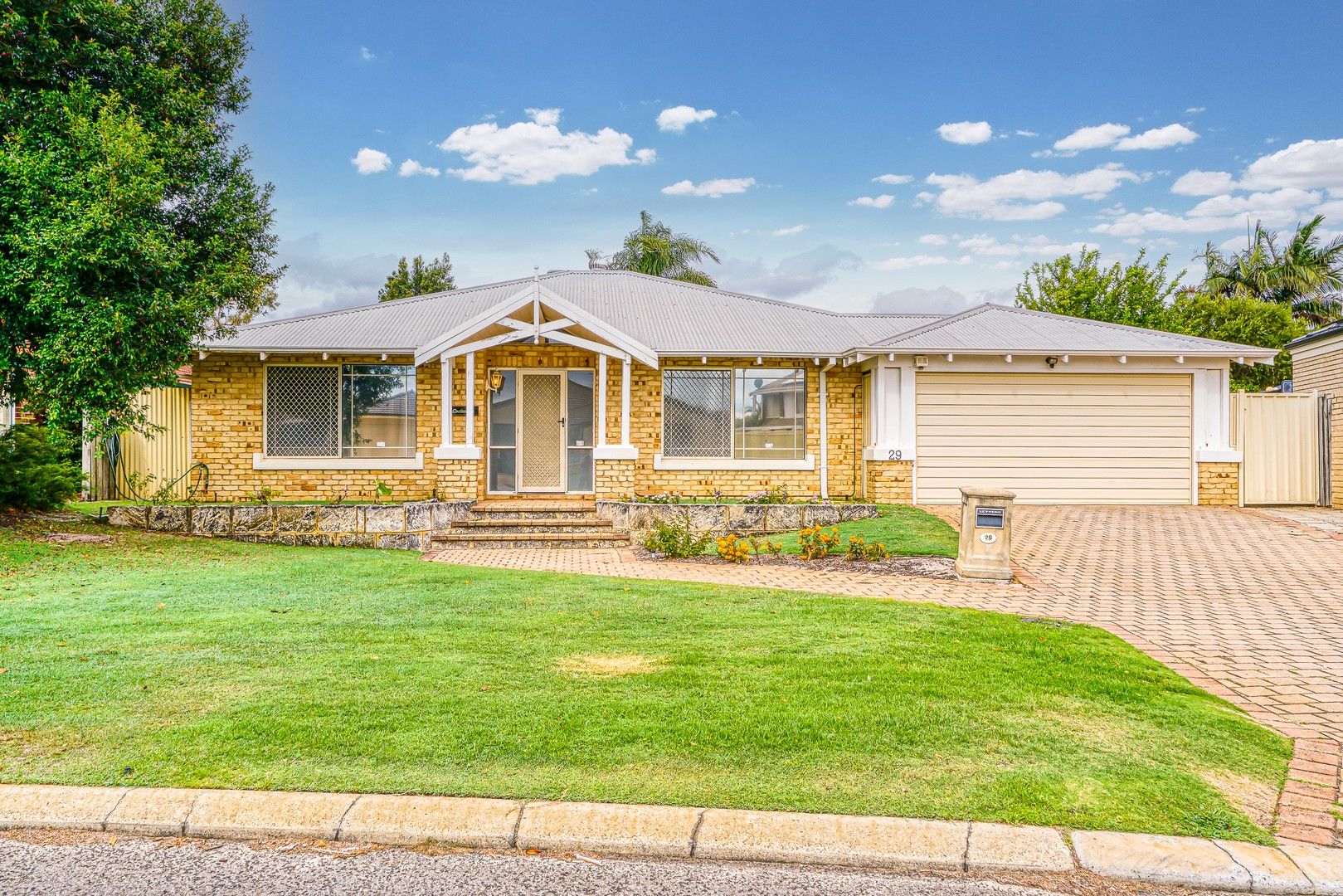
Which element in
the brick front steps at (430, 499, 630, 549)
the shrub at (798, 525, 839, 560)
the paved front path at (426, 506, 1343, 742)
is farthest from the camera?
the brick front steps at (430, 499, 630, 549)

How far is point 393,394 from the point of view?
48.3 feet

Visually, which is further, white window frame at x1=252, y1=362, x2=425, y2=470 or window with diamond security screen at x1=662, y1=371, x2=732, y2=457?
window with diamond security screen at x1=662, y1=371, x2=732, y2=457

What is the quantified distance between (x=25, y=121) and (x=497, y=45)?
980cm

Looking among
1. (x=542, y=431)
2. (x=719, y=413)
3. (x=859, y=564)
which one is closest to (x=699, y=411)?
(x=719, y=413)

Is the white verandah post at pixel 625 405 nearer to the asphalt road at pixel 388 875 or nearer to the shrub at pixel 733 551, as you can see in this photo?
the shrub at pixel 733 551

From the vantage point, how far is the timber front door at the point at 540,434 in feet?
47.9

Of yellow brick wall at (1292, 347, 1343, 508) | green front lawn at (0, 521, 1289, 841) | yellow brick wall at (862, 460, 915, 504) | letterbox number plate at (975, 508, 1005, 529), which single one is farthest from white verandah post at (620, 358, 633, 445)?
yellow brick wall at (1292, 347, 1343, 508)

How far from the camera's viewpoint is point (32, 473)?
452 inches

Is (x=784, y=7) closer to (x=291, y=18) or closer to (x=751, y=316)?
(x=751, y=316)

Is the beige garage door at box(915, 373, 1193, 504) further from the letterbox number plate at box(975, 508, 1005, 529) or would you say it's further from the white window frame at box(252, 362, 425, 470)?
the white window frame at box(252, 362, 425, 470)

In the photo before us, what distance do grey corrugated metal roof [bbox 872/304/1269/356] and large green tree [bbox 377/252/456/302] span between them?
23998mm

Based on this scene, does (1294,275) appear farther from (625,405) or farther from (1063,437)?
(625,405)

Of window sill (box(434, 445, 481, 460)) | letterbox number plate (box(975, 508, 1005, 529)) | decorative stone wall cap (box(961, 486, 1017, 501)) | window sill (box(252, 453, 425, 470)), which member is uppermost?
window sill (box(434, 445, 481, 460))

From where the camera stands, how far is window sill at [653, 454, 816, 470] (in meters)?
14.9
